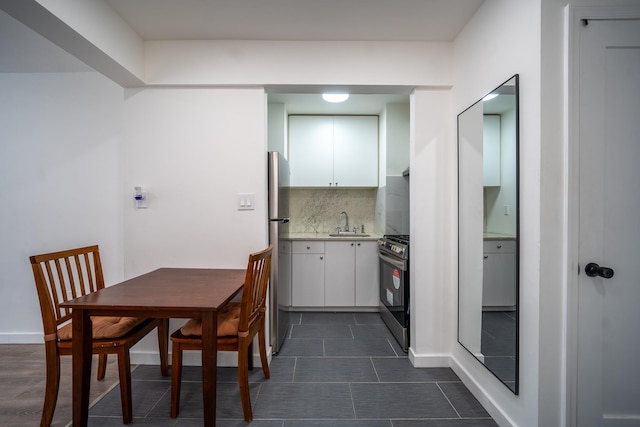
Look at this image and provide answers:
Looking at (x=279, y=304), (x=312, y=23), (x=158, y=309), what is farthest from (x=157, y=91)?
(x=279, y=304)

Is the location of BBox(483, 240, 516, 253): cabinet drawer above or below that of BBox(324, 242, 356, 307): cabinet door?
above

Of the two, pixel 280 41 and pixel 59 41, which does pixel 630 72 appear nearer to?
pixel 280 41

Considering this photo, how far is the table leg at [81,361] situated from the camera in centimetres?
147

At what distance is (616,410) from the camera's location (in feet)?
4.58

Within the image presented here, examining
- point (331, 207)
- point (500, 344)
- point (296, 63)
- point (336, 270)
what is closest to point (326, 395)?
point (500, 344)

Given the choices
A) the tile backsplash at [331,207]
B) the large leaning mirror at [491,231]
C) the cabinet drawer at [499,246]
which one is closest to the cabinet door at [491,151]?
the large leaning mirror at [491,231]

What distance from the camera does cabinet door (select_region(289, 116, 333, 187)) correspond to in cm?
379

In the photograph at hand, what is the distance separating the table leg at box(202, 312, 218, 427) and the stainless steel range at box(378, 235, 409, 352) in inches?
64.4

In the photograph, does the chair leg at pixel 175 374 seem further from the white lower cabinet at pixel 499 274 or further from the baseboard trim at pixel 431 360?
the white lower cabinet at pixel 499 274

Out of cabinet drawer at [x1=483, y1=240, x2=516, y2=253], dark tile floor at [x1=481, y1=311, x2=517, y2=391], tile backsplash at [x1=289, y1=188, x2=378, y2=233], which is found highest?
tile backsplash at [x1=289, y1=188, x2=378, y2=233]

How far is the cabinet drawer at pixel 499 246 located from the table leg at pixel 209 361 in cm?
157

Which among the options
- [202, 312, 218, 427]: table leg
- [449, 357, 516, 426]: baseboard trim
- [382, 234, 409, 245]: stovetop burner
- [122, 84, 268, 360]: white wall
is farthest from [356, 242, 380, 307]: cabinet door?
[202, 312, 218, 427]: table leg

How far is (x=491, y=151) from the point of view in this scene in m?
1.76

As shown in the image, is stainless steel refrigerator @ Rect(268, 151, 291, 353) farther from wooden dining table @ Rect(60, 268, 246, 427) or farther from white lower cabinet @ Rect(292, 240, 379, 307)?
white lower cabinet @ Rect(292, 240, 379, 307)
